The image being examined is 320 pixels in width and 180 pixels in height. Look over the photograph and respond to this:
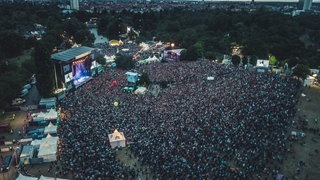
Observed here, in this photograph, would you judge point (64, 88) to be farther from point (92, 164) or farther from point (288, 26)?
point (288, 26)

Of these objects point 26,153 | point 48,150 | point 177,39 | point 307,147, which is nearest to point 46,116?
point 26,153

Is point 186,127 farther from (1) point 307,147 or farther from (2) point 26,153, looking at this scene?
(2) point 26,153

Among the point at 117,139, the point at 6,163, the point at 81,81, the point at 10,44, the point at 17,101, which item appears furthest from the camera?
the point at 10,44

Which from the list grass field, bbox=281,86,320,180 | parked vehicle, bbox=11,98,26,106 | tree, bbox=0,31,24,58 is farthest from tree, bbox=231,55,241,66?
tree, bbox=0,31,24,58

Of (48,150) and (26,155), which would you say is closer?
(26,155)

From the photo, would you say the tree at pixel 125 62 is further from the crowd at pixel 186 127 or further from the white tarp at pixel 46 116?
the white tarp at pixel 46 116

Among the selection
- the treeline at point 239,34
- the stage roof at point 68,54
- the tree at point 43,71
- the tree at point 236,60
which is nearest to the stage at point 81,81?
the stage roof at point 68,54
